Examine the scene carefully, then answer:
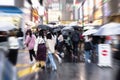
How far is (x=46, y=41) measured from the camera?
1639 centimetres

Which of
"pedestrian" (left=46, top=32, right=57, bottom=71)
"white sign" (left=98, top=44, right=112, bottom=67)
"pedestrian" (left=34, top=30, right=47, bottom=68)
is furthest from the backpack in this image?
"pedestrian" (left=34, top=30, right=47, bottom=68)

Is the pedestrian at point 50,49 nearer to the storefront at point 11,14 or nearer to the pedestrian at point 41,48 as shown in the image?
the pedestrian at point 41,48

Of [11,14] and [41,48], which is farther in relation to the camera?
[11,14]

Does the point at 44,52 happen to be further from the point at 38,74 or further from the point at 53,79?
the point at 53,79

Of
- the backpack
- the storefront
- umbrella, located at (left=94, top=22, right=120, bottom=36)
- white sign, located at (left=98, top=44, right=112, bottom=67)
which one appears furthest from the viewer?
the storefront

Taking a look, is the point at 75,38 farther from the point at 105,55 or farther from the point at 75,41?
the point at 105,55

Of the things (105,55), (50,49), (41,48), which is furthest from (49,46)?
(105,55)

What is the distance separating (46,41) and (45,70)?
4.04 feet

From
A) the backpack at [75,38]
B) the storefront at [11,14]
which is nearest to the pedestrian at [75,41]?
the backpack at [75,38]

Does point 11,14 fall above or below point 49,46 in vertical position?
above

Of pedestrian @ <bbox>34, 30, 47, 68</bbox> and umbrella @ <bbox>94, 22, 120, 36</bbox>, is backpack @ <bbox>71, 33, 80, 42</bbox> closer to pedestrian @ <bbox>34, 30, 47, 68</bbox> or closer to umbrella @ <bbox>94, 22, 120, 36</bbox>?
pedestrian @ <bbox>34, 30, 47, 68</bbox>

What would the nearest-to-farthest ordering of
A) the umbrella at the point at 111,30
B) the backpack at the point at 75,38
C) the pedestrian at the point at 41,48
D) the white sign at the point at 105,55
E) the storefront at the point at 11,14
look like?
the umbrella at the point at 111,30 < the pedestrian at the point at 41,48 < the white sign at the point at 105,55 < the backpack at the point at 75,38 < the storefront at the point at 11,14

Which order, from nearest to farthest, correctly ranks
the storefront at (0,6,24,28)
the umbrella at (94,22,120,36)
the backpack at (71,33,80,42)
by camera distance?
the umbrella at (94,22,120,36) < the backpack at (71,33,80,42) < the storefront at (0,6,24,28)

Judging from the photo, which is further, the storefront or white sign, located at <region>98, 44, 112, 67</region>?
the storefront
